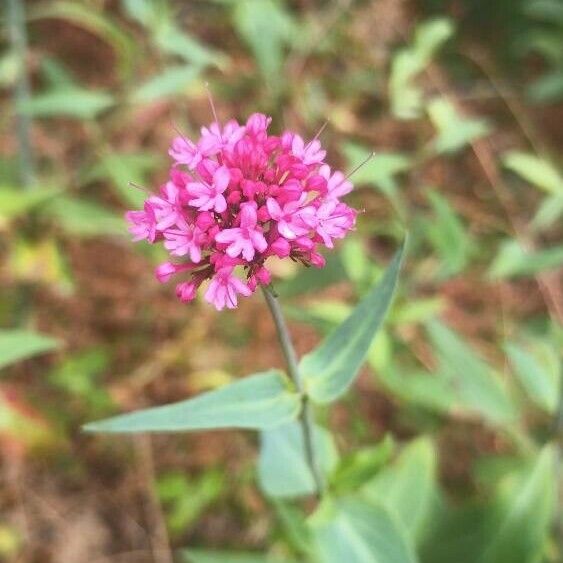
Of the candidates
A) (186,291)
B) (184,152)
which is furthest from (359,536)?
(184,152)

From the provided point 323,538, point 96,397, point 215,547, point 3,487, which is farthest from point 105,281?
point 323,538

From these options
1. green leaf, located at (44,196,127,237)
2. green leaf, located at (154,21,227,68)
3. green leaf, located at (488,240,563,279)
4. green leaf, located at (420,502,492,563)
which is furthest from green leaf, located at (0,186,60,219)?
green leaf, located at (420,502,492,563)

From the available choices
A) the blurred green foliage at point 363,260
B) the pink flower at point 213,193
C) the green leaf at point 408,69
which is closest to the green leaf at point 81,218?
the blurred green foliage at point 363,260

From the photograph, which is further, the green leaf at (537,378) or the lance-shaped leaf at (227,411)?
the green leaf at (537,378)

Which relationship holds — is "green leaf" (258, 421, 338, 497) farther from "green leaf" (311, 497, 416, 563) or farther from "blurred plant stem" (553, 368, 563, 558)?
"blurred plant stem" (553, 368, 563, 558)

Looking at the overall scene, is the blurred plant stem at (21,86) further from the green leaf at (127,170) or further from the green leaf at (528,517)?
the green leaf at (528,517)

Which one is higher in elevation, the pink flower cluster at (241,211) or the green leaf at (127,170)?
the pink flower cluster at (241,211)
